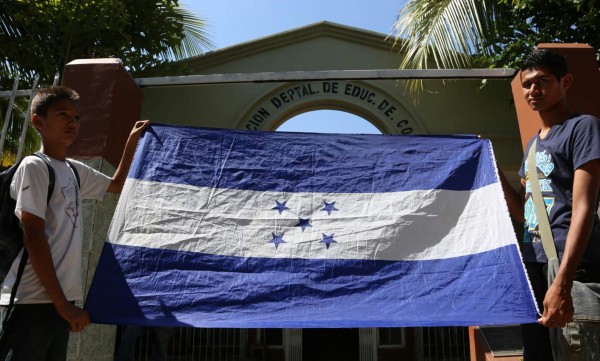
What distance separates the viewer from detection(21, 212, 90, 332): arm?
2.45 m

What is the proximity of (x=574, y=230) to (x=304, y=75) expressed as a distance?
8.19ft

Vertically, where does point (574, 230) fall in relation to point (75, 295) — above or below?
above

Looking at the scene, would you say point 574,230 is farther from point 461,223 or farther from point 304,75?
point 304,75

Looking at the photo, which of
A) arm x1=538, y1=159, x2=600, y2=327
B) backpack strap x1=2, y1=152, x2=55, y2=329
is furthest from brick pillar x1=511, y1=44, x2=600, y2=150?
backpack strap x1=2, y1=152, x2=55, y2=329

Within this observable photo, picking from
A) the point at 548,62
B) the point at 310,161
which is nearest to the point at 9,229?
the point at 310,161

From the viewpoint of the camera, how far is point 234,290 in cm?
309

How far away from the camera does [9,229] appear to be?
2543 mm

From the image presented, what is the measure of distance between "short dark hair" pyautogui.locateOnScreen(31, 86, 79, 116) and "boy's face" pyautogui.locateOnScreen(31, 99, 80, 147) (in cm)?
2

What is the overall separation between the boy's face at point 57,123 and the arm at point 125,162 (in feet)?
1.83

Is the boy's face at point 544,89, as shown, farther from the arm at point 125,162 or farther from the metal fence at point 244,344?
the metal fence at point 244,344

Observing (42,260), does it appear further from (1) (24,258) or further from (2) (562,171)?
(2) (562,171)

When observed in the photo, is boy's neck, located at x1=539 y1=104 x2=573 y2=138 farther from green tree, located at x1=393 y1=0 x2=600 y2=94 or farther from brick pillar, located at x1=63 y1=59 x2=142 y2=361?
green tree, located at x1=393 y1=0 x2=600 y2=94

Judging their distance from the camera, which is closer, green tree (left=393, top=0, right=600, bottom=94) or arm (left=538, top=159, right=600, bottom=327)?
arm (left=538, top=159, right=600, bottom=327)

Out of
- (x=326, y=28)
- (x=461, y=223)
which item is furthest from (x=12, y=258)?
(x=326, y=28)
